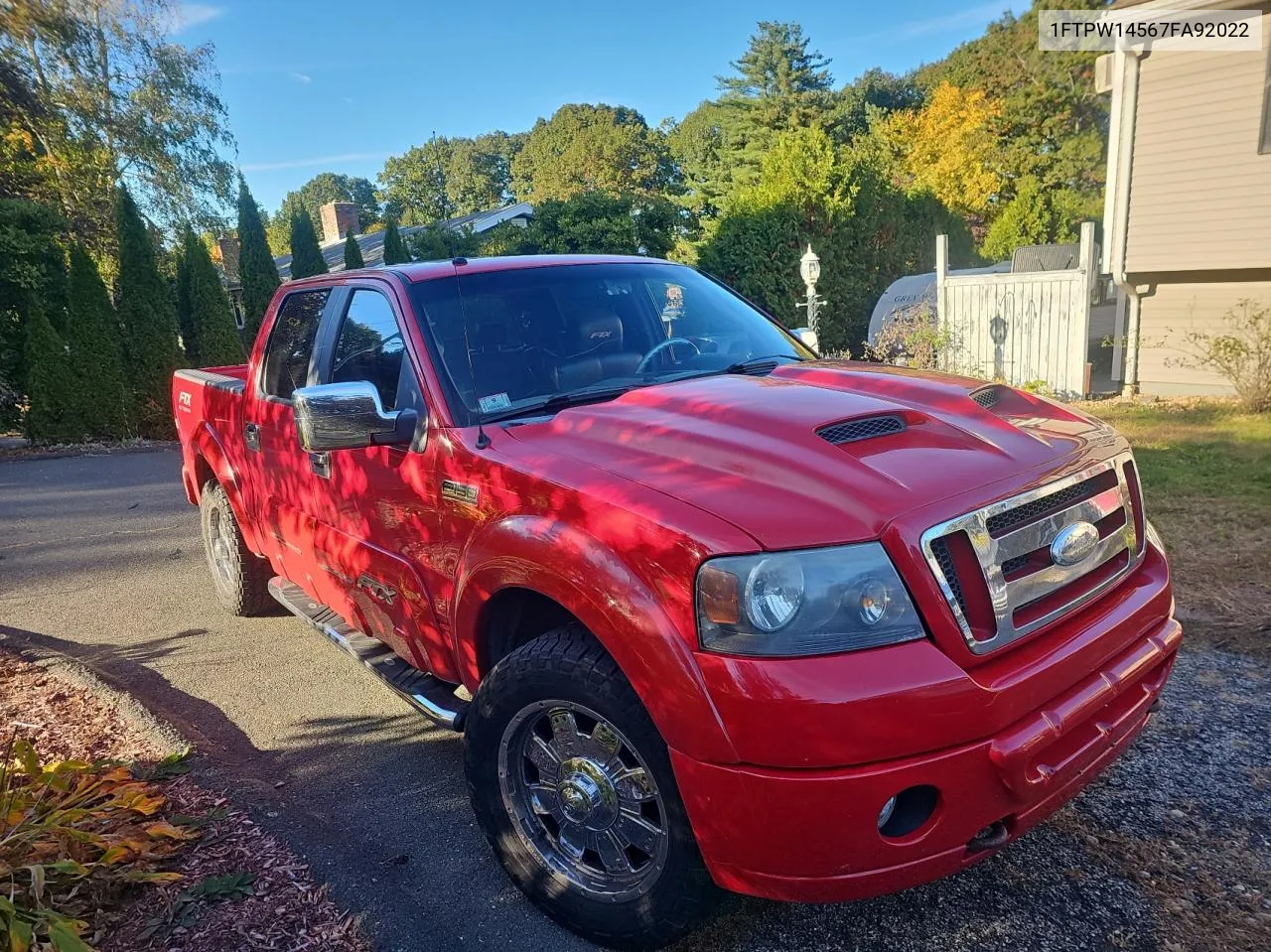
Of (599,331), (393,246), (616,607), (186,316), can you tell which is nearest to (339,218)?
(393,246)

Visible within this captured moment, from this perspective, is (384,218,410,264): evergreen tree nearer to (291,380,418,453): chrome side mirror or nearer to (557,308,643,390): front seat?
(557,308,643,390): front seat

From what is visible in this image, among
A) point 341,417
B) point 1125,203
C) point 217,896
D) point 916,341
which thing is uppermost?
point 1125,203

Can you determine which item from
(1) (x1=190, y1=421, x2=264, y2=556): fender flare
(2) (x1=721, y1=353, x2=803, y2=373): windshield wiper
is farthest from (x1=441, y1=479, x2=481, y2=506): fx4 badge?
(1) (x1=190, y1=421, x2=264, y2=556): fender flare

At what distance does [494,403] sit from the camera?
292 cm

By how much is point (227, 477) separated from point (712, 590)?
3.76m

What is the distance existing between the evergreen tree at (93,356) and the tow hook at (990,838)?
1517cm

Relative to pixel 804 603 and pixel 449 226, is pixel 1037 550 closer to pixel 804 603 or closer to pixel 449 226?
pixel 804 603

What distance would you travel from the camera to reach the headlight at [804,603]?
192cm

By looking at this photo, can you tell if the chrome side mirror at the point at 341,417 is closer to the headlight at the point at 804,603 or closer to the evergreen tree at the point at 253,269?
the headlight at the point at 804,603

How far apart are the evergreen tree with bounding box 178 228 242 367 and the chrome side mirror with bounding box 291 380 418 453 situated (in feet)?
48.4

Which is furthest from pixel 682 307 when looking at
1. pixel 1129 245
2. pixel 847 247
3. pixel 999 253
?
pixel 999 253

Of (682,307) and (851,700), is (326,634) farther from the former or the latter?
(851,700)

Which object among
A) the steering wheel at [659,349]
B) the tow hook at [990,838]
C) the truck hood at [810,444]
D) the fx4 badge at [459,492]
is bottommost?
the tow hook at [990,838]

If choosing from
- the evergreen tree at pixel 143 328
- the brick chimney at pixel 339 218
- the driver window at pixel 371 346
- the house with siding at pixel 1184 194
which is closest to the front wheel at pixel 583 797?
the driver window at pixel 371 346
